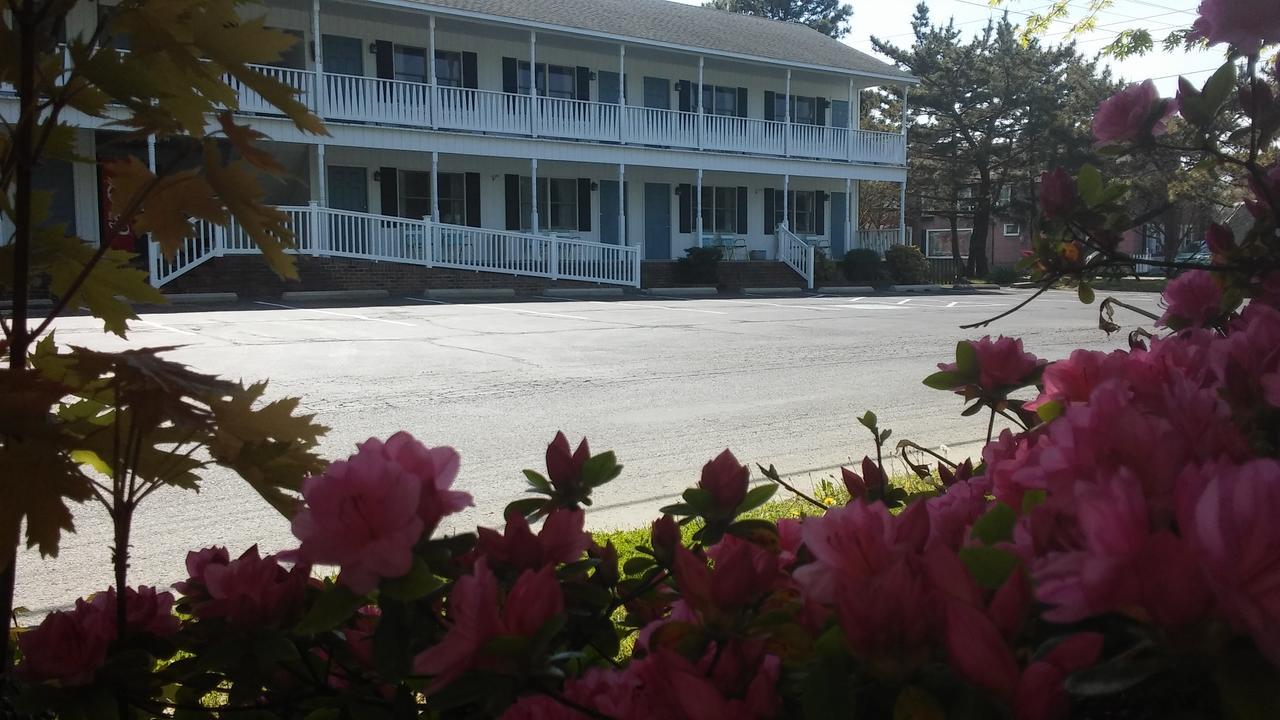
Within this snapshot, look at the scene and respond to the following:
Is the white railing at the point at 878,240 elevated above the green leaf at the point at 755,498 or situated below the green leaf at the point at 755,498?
above

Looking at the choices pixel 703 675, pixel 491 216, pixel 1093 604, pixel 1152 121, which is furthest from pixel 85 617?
pixel 491 216

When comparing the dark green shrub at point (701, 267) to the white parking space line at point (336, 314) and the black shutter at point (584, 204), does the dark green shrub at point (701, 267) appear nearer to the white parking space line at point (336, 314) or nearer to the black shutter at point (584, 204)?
the black shutter at point (584, 204)

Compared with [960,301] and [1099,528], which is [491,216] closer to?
[960,301]

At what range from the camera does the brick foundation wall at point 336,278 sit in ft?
65.6

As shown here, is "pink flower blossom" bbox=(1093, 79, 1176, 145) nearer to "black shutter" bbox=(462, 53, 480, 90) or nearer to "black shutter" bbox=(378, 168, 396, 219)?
"black shutter" bbox=(378, 168, 396, 219)

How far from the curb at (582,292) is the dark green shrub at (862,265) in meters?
8.06

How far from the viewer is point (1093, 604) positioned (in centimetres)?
71

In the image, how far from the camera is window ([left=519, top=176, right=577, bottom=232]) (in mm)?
26734

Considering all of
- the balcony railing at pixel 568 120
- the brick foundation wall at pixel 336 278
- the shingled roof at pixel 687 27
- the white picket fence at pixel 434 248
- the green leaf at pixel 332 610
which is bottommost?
the green leaf at pixel 332 610

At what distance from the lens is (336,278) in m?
21.2

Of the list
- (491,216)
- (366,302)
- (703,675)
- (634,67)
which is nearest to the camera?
(703,675)

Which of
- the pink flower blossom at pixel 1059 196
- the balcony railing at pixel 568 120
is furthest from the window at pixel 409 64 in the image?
the pink flower blossom at pixel 1059 196

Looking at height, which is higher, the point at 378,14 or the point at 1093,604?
the point at 378,14

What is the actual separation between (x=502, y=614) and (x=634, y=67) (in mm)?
28728
